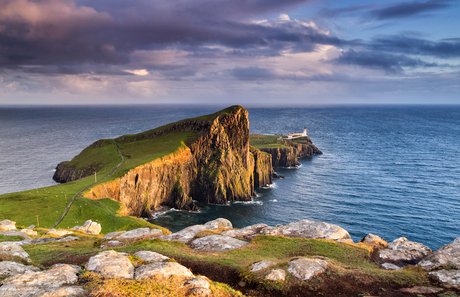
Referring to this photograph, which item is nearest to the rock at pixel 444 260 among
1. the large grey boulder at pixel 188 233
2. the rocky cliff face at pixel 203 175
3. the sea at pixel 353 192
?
the large grey boulder at pixel 188 233

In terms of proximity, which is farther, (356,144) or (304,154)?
(356,144)

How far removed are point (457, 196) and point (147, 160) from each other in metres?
106

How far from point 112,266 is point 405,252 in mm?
27169

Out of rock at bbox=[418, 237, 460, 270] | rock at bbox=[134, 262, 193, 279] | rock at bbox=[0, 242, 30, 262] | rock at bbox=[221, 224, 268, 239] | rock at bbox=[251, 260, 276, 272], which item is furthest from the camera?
rock at bbox=[221, 224, 268, 239]

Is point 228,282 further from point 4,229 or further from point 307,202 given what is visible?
point 307,202

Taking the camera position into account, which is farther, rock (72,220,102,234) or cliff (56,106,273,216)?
cliff (56,106,273,216)

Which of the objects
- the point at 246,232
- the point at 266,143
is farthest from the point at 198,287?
the point at 266,143

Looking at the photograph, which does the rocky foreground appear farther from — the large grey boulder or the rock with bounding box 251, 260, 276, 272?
the large grey boulder

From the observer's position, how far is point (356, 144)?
647 ft

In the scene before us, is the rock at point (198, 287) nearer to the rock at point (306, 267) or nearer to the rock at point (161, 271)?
the rock at point (161, 271)

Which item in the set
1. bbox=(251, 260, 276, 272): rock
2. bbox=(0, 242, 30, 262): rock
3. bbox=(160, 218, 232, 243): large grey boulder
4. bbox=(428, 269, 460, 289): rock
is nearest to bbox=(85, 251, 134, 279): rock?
bbox=(0, 242, 30, 262): rock

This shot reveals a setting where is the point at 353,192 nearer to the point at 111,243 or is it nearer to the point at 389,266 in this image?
the point at 389,266

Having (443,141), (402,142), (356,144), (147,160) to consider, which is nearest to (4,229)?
(147,160)

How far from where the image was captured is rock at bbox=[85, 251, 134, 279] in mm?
15969
